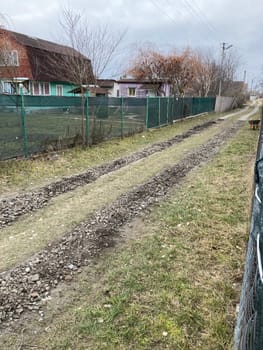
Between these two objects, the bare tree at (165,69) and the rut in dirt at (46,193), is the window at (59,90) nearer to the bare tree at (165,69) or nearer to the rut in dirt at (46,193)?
the bare tree at (165,69)

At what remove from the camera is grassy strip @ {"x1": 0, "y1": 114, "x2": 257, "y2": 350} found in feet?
7.19

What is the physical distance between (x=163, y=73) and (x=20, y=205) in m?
23.7

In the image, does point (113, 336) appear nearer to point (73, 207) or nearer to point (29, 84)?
point (73, 207)

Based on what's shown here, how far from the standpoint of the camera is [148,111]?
13883mm

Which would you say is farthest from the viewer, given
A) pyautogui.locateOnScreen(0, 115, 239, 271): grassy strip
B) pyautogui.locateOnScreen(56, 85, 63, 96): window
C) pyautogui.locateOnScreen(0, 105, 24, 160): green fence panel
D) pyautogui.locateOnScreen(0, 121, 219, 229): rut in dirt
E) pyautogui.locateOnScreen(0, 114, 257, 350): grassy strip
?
pyautogui.locateOnScreen(56, 85, 63, 96): window

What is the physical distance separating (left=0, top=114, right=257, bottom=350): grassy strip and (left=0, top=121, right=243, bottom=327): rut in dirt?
7.3 inches

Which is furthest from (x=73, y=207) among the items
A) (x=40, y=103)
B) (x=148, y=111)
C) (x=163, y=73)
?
(x=163, y=73)

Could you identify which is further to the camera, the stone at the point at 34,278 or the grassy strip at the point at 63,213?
the grassy strip at the point at 63,213

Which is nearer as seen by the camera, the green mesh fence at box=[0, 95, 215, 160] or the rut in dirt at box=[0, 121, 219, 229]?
the rut in dirt at box=[0, 121, 219, 229]

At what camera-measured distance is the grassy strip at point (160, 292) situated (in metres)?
2.19

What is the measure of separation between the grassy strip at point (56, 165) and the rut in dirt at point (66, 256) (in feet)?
7.12

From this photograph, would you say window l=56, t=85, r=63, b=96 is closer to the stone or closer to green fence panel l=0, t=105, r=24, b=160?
green fence panel l=0, t=105, r=24, b=160

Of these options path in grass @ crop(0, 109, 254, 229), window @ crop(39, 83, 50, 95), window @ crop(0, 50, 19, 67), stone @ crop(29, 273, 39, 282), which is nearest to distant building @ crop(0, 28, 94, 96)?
window @ crop(39, 83, 50, 95)

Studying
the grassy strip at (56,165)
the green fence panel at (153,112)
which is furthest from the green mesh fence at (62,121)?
the grassy strip at (56,165)
